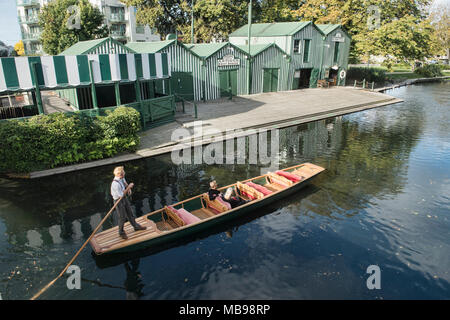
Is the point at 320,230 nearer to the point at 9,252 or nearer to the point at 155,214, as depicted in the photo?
the point at 155,214

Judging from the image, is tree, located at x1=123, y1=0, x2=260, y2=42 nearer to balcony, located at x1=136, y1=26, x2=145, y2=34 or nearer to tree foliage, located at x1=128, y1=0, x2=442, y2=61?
tree foliage, located at x1=128, y1=0, x2=442, y2=61

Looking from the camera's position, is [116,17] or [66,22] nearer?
[66,22]

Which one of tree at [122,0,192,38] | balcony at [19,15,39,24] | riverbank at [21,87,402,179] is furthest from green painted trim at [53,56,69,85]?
balcony at [19,15,39,24]

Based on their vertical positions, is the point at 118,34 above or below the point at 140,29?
below

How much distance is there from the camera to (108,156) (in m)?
16.0

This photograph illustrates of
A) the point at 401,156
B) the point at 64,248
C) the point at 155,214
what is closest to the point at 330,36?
the point at 401,156

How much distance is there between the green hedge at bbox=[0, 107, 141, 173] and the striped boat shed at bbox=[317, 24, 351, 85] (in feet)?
96.0

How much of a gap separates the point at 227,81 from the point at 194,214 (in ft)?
70.1

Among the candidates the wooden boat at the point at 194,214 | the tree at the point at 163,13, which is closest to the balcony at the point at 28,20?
the tree at the point at 163,13

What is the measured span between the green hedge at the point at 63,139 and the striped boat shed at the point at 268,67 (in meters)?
18.7

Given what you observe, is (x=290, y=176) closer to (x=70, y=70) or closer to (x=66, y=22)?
(x=70, y=70)

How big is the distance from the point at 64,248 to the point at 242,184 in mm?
6434

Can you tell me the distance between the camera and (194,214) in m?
11.0

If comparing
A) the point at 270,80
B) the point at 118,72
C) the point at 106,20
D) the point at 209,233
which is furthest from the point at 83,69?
the point at 106,20
